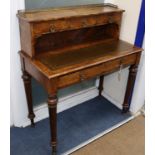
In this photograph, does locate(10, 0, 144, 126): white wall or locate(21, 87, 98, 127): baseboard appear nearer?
locate(10, 0, 144, 126): white wall

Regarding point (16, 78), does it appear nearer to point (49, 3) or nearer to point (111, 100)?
point (49, 3)

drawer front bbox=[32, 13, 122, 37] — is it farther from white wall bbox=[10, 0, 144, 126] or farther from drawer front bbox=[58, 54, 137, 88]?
A: drawer front bbox=[58, 54, 137, 88]

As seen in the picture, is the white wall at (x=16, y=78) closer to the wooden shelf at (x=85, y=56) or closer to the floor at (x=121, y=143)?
the wooden shelf at (x=85, y=56)

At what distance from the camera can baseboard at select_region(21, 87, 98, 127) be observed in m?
1.97

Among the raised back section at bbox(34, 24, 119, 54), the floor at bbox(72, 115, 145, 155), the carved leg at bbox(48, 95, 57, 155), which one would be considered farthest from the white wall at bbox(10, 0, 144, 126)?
the carved leg at bbox(48, 95, 57, 155)

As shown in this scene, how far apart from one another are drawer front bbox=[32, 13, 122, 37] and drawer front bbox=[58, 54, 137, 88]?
12.6 inches

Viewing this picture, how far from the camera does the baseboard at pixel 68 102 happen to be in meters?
1.97

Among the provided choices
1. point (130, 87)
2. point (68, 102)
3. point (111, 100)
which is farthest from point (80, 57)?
point (111, 100)

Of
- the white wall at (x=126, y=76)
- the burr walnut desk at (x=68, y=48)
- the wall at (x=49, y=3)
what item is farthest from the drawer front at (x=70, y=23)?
the wall at (x=49, y=3)

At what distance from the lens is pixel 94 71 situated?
1.50m

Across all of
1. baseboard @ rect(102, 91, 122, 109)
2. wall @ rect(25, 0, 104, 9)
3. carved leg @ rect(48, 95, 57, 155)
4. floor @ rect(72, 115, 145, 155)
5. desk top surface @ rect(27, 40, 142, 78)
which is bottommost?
floor @ rect(72, 115, 145, 155)

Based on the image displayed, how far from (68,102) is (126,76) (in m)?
0.62

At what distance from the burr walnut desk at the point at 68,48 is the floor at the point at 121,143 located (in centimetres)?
35
